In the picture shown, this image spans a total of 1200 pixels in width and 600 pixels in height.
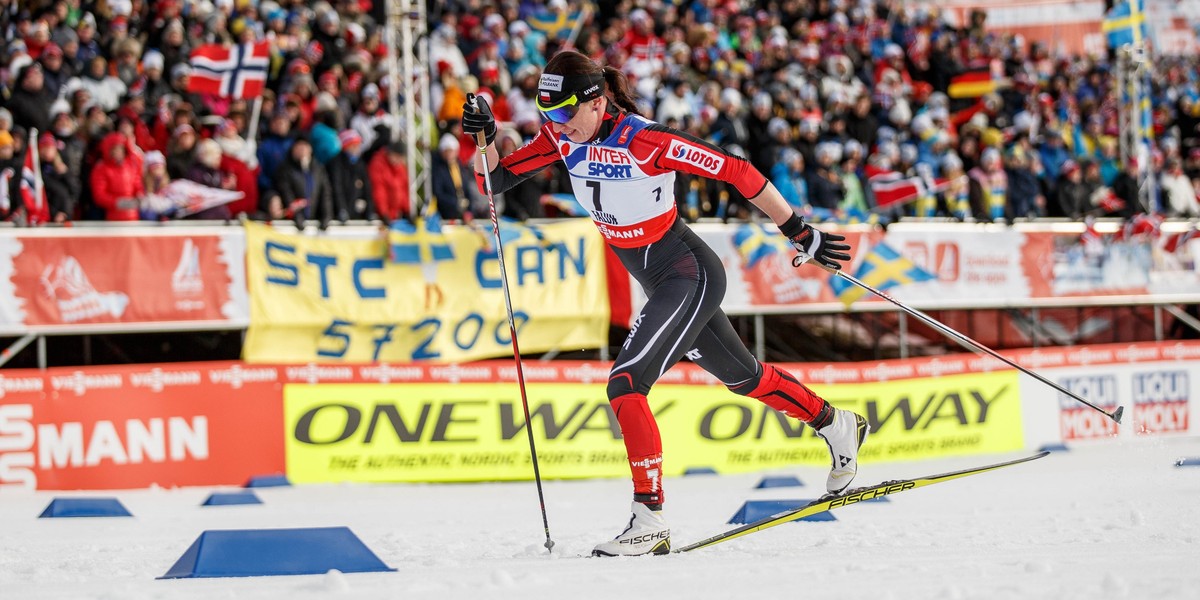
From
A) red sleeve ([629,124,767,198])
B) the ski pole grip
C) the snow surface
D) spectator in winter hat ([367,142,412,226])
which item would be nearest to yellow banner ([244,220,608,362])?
spectator in winter hat ([367,142,412,226])

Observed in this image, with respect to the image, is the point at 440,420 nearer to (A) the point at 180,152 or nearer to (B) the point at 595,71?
(A) the point at 180,152

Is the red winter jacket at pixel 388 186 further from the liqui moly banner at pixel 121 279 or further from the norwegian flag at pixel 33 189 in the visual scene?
the norwegian flag at pixel 33 189

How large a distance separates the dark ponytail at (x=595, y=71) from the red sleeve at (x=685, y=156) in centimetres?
36

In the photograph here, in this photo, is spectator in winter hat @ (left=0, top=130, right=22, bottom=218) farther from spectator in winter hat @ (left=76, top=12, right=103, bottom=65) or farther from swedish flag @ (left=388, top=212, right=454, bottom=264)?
swedish flag @ (left=388, top=212, right=454, bottom=264)

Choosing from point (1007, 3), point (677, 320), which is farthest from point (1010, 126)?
point (677, 320)

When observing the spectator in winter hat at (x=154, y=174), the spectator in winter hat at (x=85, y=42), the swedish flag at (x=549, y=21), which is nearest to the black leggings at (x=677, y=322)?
the spectator in winter hat at (x=154, y=174)

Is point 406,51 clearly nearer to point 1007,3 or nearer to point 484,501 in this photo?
point 484,501

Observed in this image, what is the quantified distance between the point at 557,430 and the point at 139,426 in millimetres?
3416

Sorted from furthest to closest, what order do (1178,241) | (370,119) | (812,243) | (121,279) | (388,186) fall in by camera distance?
(1178,241) → (370,119) → (388,186) → (121,279) → (812,243)

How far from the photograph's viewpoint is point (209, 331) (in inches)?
447

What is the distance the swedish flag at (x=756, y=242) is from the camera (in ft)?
38.3

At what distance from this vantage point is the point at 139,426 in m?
9.81

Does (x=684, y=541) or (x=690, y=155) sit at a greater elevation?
(x=690, y=155)

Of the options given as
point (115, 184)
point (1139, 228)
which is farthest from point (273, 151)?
point (1139, 228)
